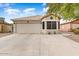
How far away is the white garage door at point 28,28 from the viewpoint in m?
6.54

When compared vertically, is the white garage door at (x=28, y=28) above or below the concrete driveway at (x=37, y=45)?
above

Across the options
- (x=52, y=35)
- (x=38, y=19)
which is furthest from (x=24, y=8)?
(x=52, y=35)

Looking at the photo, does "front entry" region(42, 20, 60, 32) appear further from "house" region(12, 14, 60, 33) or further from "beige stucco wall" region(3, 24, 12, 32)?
"beige stucco wall" region(3, 24, 12, 32)

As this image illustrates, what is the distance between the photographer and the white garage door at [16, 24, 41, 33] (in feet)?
21.5

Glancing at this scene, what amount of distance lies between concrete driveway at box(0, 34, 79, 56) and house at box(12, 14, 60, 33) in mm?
140

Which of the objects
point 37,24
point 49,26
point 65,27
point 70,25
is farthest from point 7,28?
point 70,25

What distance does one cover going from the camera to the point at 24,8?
6.45m

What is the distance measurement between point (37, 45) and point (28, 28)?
461 mm

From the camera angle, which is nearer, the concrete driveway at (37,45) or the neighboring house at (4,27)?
the concrete driveway at (37,45)

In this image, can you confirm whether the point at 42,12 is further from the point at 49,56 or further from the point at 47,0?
the point at 49,56

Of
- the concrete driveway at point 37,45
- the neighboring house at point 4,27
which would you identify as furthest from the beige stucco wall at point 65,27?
the neighboring house at point 4,27

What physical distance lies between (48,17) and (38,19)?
0.80 feet

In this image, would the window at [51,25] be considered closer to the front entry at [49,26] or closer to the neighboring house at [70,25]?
the front entry at [49,26]

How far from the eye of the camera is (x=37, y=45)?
6.52 m
